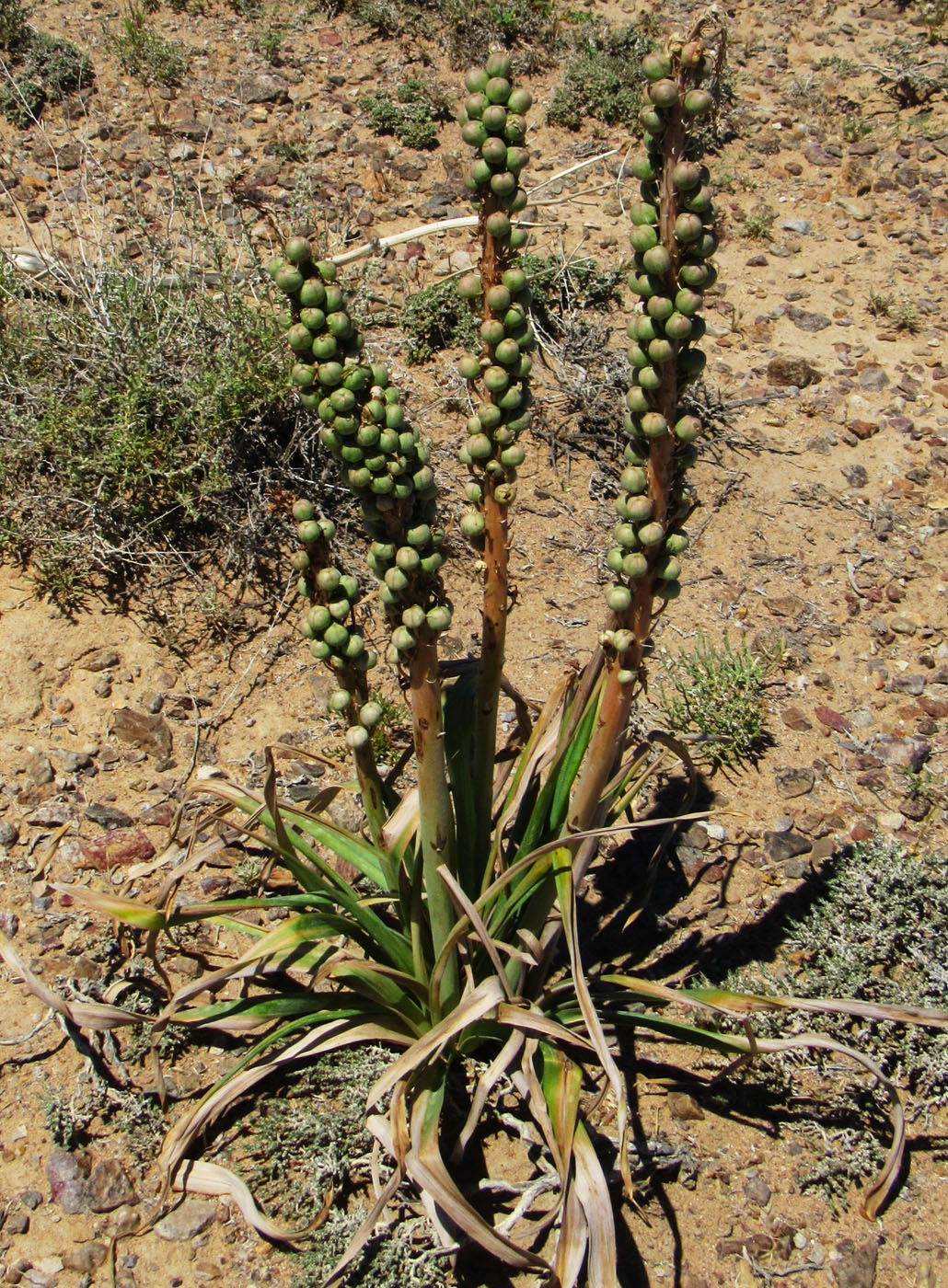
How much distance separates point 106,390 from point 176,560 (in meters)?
0.81

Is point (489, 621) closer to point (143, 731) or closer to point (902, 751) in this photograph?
point (143, 731)

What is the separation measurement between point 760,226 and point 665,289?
5.70 metres

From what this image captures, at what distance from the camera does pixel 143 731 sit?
4.23m

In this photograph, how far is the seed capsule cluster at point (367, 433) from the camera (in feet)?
6.42

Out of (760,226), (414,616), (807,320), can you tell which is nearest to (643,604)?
(414,616)

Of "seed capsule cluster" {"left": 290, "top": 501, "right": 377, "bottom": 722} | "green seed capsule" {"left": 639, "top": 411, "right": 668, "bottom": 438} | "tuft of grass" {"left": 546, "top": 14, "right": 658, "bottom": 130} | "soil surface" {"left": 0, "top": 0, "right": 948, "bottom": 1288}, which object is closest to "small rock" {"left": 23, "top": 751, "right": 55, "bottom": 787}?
"soil surface" {"left": 0, "top": 0, "right": 948, "bottom": 1288}

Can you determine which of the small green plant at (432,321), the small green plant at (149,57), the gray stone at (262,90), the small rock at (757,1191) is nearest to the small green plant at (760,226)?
the small green plant at (432,321)

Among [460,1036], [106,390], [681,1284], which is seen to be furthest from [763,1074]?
[106,390]

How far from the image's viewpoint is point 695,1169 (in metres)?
3.16

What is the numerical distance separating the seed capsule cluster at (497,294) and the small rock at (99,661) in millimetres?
2509

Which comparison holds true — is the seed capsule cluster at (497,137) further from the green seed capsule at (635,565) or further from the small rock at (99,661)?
the small rock at (99,661)

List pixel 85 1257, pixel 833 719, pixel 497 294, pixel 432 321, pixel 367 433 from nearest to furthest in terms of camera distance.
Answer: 1. pixel 367 433
2. pixel 497 294
3. pixel 85 1257
4. pixel 833 719
5. pixel 432 321

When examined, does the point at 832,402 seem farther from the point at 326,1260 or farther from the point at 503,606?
the point at 326,1260

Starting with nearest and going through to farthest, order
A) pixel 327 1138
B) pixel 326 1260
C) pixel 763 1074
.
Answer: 1. pixel 326 1260
2. pixel 327 1138
3. pixel 763 1074
